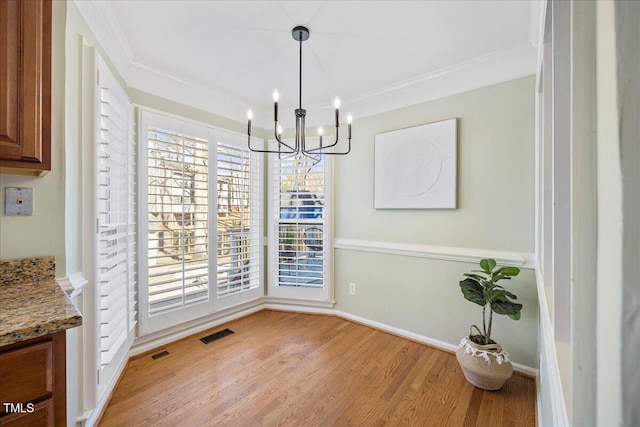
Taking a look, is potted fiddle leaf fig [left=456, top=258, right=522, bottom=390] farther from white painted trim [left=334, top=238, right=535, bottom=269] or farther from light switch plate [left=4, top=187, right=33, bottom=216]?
light switch plate [left=4, top=187, right=33, bottom=216]

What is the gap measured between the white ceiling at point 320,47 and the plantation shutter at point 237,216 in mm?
506

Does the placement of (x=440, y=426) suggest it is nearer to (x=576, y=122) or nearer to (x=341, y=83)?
(x=576, y=122)

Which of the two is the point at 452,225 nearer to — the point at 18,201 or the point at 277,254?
the point at 277,254

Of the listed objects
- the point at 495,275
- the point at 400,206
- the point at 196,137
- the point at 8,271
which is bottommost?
the point at 495,275

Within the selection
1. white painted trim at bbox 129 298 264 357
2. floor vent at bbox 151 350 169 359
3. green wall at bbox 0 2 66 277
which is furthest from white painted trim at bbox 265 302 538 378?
green wall at bbox 0 2 66 277

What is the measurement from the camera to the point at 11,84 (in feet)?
3.23

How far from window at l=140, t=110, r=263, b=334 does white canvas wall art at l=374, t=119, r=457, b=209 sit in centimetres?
145

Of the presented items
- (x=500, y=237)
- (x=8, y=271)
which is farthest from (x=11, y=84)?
(x=500, y=237)

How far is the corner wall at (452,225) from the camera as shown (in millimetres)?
2072

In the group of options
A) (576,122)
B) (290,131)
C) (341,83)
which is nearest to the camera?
(576,122)

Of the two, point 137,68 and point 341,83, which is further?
point 341,83

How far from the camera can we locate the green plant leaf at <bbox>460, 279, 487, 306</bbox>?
1.89 meters

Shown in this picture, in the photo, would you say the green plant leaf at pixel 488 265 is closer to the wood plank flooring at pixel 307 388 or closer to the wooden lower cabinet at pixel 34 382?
the wood plank flooring at pixel 307 388

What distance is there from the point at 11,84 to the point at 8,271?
0.74 m
